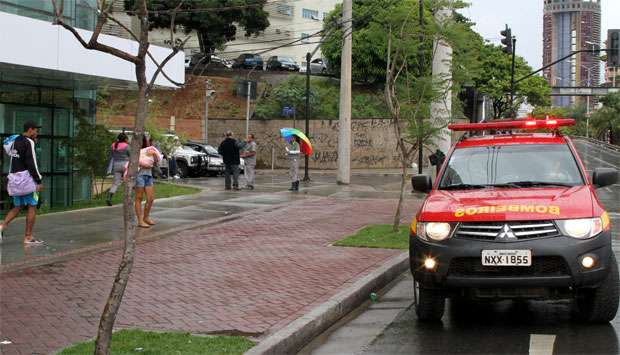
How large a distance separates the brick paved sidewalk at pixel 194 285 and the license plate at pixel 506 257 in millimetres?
1909

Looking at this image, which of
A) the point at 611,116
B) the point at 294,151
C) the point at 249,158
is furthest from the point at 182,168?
the point at 611,116

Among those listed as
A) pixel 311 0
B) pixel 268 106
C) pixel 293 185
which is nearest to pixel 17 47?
pixel 293 185

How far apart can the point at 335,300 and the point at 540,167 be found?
257cm

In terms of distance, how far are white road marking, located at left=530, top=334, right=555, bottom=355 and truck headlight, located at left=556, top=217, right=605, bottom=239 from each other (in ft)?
3.06

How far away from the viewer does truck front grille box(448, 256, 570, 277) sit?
6473mm

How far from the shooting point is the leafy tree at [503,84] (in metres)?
66.4

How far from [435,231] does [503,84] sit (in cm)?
6266

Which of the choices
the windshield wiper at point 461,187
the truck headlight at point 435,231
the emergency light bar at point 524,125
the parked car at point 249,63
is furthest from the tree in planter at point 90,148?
the parked car at point 249,63

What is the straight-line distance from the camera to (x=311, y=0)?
7788cm

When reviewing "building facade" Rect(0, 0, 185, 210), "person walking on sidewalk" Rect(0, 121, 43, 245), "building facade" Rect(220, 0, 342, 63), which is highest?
"building facade" Rect(220, 0, 342, 63)

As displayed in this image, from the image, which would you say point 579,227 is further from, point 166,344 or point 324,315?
point 166,344

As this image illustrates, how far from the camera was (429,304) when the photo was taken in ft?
23.6

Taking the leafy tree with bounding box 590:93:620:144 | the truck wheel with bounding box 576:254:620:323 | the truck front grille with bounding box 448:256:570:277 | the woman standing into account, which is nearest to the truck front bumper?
the truck front grille with bounding box 448:256:570:277

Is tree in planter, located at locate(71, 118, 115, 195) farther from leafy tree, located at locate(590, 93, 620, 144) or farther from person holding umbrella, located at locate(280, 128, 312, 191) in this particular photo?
leafy tree, located at locate(590, 93, 620, 144)
